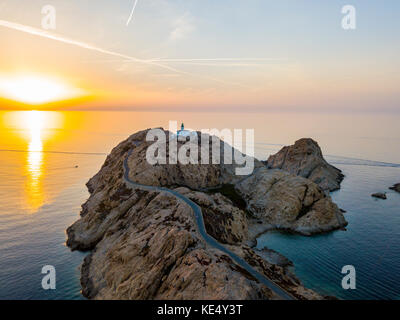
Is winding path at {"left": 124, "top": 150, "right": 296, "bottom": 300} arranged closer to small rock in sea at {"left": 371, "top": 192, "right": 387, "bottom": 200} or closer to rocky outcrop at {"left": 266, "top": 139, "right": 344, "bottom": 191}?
rocky outcrop at {"left": 266, "top": 139, "right": 344, "bottom": 191}

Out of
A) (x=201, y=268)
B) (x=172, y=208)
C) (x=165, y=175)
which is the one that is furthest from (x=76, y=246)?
(x=201, y=268)

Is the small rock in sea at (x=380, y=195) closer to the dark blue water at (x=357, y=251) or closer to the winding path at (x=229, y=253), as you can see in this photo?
the dark blue water at (x=357, y=251)

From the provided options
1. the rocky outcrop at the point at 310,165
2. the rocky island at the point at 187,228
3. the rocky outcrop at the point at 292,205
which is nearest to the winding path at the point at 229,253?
the rocky island at the point at 187,228

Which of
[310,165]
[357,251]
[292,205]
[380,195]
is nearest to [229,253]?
[357,251]
